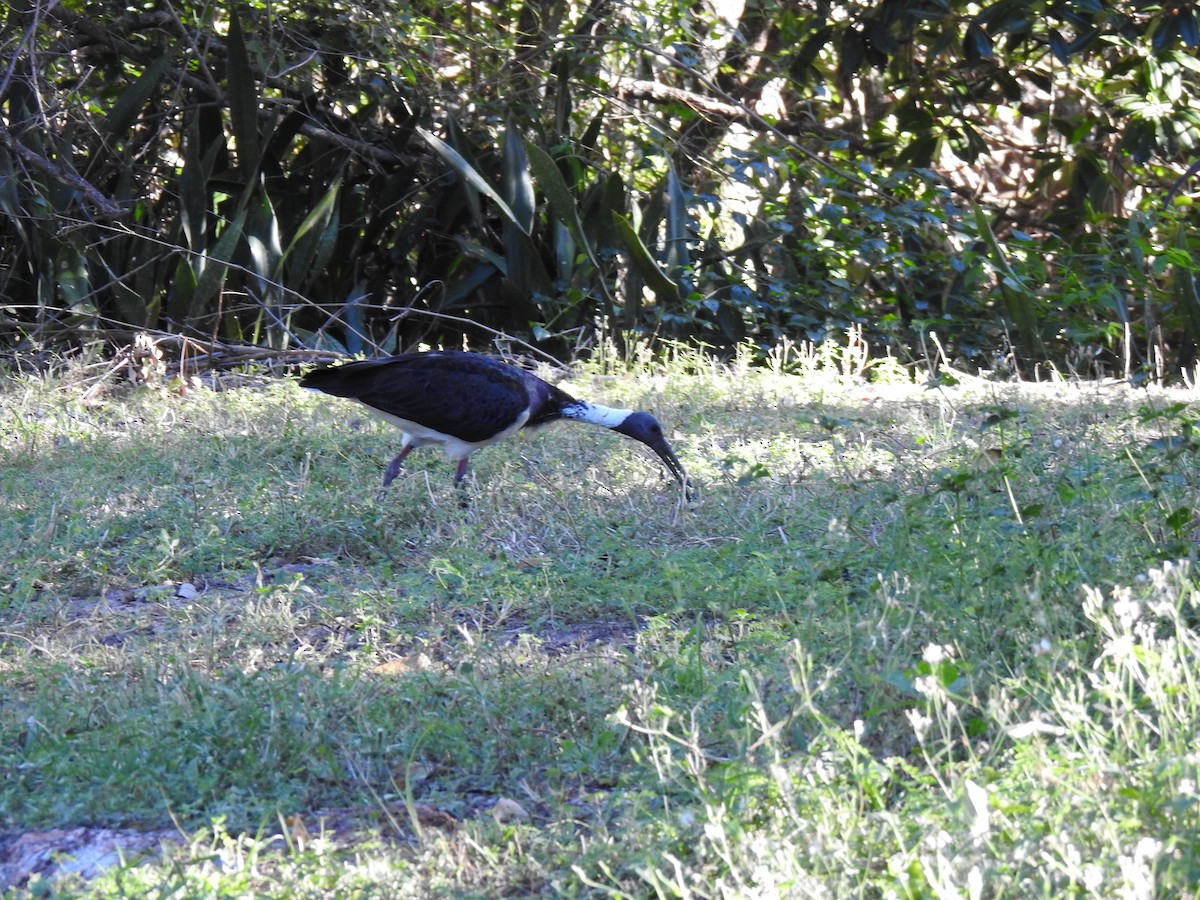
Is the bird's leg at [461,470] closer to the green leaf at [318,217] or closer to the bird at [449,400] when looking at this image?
the bird at [449,400]

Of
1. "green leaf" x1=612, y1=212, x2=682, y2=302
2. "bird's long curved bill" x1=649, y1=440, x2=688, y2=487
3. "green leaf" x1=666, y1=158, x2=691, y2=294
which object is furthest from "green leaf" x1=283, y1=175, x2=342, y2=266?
"bird's long curved bill" x1=649, y1=440, x2=688, y2=487

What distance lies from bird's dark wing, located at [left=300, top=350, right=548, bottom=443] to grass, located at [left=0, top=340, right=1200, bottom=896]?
1.05ft

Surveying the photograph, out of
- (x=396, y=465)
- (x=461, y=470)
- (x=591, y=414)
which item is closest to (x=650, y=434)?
(x=591, y=414)

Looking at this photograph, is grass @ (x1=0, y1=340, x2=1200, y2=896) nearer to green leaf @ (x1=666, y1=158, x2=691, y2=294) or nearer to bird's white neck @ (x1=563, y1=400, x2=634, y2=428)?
bird's white neck @ (x1=563, y1=400, x2=634, y2=428)

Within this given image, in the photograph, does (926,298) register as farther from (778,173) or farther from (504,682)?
(504,682)

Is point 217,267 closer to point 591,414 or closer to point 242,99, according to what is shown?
point 242,99

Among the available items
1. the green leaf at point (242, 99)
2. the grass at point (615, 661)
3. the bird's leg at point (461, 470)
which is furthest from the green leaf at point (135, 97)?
the bird's leg at point (461, 470)

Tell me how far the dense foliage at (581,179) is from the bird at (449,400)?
8.75ft

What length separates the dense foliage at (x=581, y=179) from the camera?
29.9 ft

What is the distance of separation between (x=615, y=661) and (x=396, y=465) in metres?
2.75

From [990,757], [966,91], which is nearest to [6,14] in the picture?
[966,91]

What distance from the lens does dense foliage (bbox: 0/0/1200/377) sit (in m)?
9.10

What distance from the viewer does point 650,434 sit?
6.30 m

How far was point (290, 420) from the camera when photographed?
7094 mm
